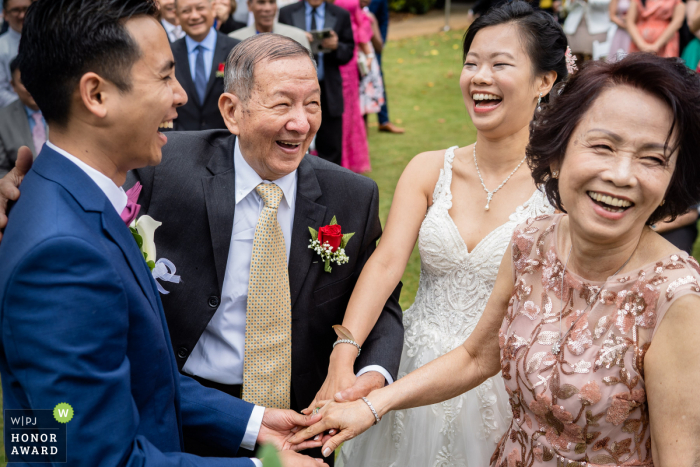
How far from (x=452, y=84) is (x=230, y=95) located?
42.3 ft

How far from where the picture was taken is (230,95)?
8.32ft

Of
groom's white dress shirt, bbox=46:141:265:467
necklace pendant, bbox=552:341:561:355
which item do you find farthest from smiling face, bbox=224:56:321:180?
necklace pendant, bbox=552:341:561:355

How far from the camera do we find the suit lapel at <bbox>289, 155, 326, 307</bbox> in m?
2.65

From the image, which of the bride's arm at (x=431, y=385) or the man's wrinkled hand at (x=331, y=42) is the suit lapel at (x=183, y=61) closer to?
the man's wrinkled hand at (x=331, y=42)

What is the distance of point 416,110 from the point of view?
42.3 ft

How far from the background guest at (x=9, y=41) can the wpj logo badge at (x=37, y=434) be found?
5.34 meters

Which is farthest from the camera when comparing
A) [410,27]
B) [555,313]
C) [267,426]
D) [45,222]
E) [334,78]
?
[410,27]

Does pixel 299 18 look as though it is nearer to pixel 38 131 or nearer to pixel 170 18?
pixel 170 18

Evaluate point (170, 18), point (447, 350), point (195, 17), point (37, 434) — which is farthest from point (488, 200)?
point (170, 18)

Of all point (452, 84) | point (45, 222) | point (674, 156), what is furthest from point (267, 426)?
point (452, 84)

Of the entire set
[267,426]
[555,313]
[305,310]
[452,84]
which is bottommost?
[452,84]

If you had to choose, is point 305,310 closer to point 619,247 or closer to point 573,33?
point 619,247

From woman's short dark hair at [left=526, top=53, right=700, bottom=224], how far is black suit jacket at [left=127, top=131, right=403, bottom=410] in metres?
0.93

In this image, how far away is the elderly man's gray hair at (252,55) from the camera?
2471 millimetres
